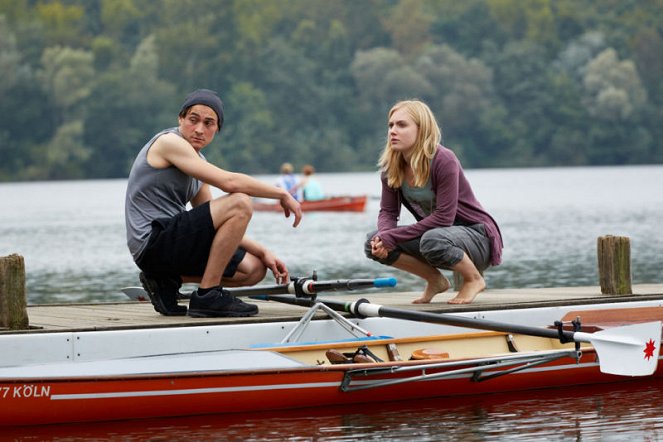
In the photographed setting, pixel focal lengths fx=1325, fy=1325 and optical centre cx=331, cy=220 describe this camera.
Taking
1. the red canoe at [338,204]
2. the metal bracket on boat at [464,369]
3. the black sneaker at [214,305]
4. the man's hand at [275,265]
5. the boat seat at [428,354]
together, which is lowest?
the metal bracket on boat at [464,369]

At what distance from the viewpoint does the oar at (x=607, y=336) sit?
345 inches

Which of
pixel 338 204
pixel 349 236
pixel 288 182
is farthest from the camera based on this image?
pixel 338 204

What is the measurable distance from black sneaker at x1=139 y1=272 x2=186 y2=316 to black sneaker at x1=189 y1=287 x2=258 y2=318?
10.0 inches

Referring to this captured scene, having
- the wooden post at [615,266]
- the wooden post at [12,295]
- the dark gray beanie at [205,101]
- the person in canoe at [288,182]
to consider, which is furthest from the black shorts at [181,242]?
the person in canoe at [288,182]

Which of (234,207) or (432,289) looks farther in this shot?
(432,289)

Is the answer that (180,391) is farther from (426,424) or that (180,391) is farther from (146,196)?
(426,424)

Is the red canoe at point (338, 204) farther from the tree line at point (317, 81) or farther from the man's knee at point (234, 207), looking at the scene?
the tree line at point (317, 81)

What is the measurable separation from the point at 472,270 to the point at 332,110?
258ft

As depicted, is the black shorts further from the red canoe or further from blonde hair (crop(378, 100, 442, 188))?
the red canoe

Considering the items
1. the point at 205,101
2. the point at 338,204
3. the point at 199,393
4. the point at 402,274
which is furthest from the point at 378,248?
the point at 338,204

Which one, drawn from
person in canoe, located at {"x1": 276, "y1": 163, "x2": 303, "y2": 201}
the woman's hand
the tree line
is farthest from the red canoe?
the tree line

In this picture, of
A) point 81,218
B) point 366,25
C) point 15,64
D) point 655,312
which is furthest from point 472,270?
point 366,25

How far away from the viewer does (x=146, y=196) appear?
896cm

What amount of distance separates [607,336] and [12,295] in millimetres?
3927
